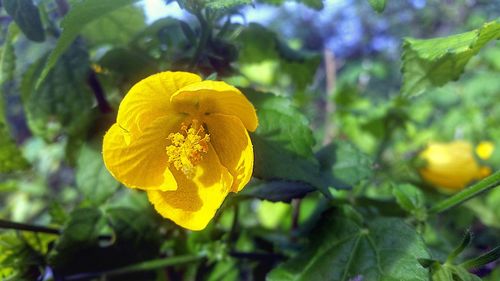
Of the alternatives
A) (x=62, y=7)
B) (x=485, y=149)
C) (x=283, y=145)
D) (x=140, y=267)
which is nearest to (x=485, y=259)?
(x=283, y=145)

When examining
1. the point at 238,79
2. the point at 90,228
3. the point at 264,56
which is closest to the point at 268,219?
the point at 264,56

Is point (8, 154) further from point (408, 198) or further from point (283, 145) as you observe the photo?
point (408, 198)

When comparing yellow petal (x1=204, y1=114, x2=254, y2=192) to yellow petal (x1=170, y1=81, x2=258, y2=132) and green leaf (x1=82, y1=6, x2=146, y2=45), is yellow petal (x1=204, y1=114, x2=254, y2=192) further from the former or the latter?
green leaf (x1=82, y1=6, x2=146, y2=45)

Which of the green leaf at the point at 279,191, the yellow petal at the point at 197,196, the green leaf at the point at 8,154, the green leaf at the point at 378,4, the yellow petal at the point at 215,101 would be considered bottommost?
the green leaf at the point at 8,154

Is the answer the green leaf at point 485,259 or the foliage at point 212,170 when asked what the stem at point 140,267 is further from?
the green leaf at point 485,259

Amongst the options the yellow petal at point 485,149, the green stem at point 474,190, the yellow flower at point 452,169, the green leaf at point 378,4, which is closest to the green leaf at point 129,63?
the green leaf at point 378,4

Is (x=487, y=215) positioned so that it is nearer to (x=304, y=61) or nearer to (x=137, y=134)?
(x=304, y=61)
